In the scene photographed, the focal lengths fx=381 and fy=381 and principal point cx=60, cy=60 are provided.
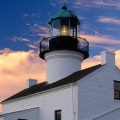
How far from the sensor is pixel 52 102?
2980 cm

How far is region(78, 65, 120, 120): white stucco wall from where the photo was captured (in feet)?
90.4

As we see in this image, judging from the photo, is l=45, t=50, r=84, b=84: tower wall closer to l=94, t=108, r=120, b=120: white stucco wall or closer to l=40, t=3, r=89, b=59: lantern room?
l=40, t=3, r=89, b=59: lantern room

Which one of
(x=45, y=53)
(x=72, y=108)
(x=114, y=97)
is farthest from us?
(x=45, y=53)

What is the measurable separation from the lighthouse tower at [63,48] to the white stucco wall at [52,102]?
9.09ft

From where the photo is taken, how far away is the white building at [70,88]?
27703 millimetres

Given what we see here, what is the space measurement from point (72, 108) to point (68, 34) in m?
8.88

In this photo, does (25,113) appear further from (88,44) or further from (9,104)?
(88,44)

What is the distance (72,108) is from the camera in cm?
2756

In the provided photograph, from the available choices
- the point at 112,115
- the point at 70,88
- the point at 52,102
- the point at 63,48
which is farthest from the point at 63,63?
the point at 112,115

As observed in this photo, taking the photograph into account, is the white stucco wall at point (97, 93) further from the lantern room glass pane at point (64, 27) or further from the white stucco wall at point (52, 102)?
the lantern room glass pane at point (64, 27)

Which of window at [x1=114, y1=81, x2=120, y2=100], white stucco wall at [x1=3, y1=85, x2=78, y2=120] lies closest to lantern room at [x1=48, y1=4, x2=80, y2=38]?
white stucco wall at [x1=3, y1=85, x2=78, y2=120]

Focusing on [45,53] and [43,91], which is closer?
[43,91]

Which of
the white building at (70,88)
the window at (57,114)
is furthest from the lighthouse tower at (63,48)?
the window at (57,114)

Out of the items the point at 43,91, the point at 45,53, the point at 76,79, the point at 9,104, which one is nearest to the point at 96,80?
the point at 76,79
